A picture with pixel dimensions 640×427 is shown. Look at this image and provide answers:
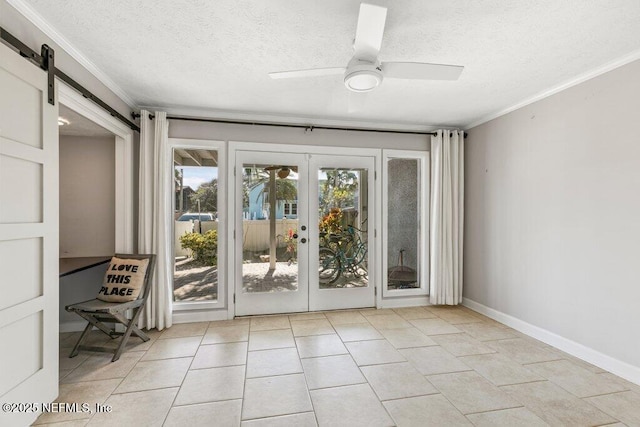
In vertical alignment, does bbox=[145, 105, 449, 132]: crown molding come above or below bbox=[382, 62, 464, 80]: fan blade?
above

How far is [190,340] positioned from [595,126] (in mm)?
4214

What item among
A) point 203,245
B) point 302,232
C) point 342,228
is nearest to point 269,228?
point 302,232

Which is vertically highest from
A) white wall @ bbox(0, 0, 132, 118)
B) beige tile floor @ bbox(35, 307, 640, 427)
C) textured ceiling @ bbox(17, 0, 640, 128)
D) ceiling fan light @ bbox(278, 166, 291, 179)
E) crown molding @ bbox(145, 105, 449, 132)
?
textured ceiling @ bbox(17, 0, 640, 128)

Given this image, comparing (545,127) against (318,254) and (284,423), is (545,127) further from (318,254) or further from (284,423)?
(284,423)

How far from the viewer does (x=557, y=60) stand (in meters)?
2.36

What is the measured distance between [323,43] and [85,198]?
311 cm

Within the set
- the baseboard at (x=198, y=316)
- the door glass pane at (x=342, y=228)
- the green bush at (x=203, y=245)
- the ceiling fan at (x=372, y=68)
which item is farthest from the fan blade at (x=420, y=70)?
the baseboard at (x=198, y=316)

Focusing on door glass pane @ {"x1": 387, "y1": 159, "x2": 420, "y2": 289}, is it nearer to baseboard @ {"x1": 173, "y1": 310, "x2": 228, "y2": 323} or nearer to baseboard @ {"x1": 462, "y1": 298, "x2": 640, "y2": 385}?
baseboard @ {"x1": 462, "y1": 298, "x2": 640, "y2": 385}

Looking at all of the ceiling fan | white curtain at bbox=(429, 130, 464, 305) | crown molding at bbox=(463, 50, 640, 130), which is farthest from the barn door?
crown molding at bbox=(463, 50, 640, 130)

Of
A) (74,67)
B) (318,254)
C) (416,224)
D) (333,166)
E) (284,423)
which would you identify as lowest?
(284,423)

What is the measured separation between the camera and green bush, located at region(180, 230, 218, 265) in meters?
3.58

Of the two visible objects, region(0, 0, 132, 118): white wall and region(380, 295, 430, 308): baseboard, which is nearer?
region(0, 0, 132, 118): white wall

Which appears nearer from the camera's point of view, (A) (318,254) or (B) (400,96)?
(B) (400,96)

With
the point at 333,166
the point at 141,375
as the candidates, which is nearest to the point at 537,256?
the point at 333,166
